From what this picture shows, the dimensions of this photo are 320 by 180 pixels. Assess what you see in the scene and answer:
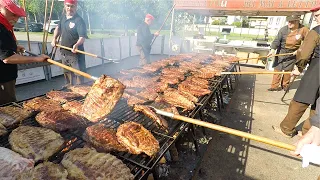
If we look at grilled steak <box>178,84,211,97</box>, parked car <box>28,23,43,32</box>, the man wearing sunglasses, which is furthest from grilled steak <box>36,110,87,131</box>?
parked car <box>28,23,43,32</box>

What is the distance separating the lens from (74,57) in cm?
692

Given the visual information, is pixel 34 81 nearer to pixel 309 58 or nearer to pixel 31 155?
pixel 31 155

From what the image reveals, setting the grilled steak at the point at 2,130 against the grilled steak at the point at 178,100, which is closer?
the grilled steak at the point at 2,130

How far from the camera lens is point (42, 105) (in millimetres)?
3529

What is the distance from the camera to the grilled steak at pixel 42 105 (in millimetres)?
3426

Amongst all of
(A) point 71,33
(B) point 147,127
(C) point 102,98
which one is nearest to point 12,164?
(C) point 102,98

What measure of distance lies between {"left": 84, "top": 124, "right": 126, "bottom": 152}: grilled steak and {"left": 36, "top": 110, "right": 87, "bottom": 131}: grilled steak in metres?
0.37

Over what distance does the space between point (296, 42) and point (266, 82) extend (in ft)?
10.0

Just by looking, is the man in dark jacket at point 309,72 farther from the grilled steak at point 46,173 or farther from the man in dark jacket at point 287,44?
the grilled steak at point 46,173

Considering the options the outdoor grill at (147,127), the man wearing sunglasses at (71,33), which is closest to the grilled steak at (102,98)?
the outdoor grill at (147,127)

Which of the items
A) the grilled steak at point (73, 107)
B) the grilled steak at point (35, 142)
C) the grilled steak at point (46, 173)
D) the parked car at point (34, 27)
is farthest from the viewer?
the parked car at point (34, 27)

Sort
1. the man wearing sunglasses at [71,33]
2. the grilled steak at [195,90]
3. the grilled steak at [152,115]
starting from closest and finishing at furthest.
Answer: the grilled steak at [152,115] → the grilled steak at [195,90] → the man wearing sunglasses at [71,33]

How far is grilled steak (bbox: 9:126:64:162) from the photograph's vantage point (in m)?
2.32

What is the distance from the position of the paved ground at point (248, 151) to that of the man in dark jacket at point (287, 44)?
6.92 ft
